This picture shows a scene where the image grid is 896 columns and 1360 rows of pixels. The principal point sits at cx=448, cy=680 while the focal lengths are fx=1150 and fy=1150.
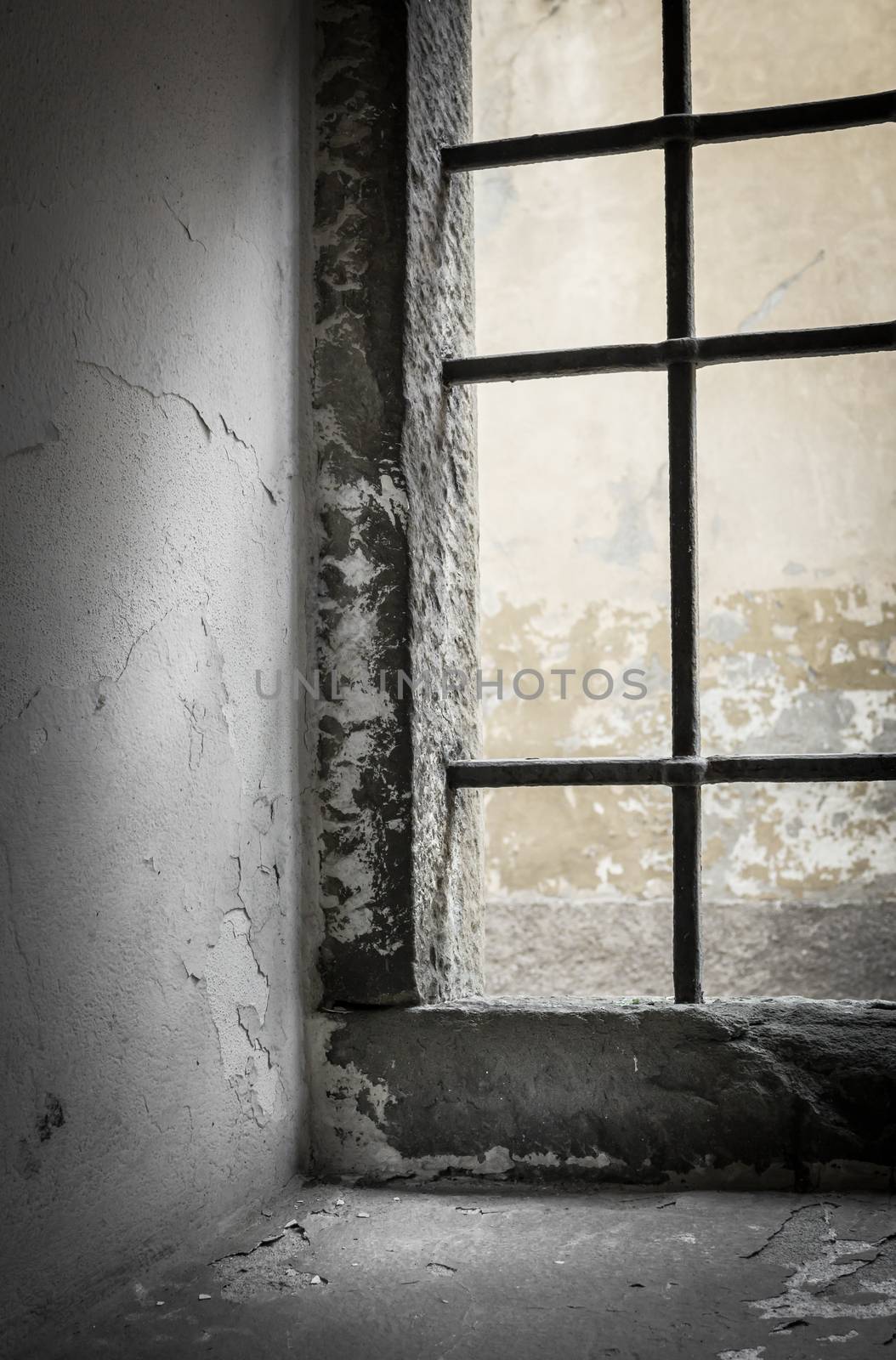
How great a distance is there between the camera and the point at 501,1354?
822mm

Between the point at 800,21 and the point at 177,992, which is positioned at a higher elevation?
the point at 800,21

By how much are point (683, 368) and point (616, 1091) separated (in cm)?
79

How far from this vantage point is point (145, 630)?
3.05 ft

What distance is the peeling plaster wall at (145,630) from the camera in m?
0.79

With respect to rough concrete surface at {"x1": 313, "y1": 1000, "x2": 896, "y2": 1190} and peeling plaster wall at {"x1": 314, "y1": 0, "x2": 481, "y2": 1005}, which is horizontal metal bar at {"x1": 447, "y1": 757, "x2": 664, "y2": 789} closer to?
peeling plaster wall at {"x1": 314, "y1": 0, "x2": 481, "y2": 1005}

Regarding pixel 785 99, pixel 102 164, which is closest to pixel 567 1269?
pixel 102 164

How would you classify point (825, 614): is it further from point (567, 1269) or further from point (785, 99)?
point (567, 1269)

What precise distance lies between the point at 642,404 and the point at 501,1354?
460cm

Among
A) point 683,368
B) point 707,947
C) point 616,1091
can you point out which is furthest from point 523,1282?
point 707,947

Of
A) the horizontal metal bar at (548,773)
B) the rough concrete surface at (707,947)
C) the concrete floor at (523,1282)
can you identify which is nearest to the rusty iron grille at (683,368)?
the horizontal metal bar at (548,773)

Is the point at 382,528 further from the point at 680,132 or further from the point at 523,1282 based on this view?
the point at 523,1282

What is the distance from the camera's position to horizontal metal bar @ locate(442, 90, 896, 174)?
1302 millimetres

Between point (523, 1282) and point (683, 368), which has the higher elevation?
point (683, 368)

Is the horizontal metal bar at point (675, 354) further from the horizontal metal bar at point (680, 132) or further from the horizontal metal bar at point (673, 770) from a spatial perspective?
the horizontal metal bar at point (673, 770)
